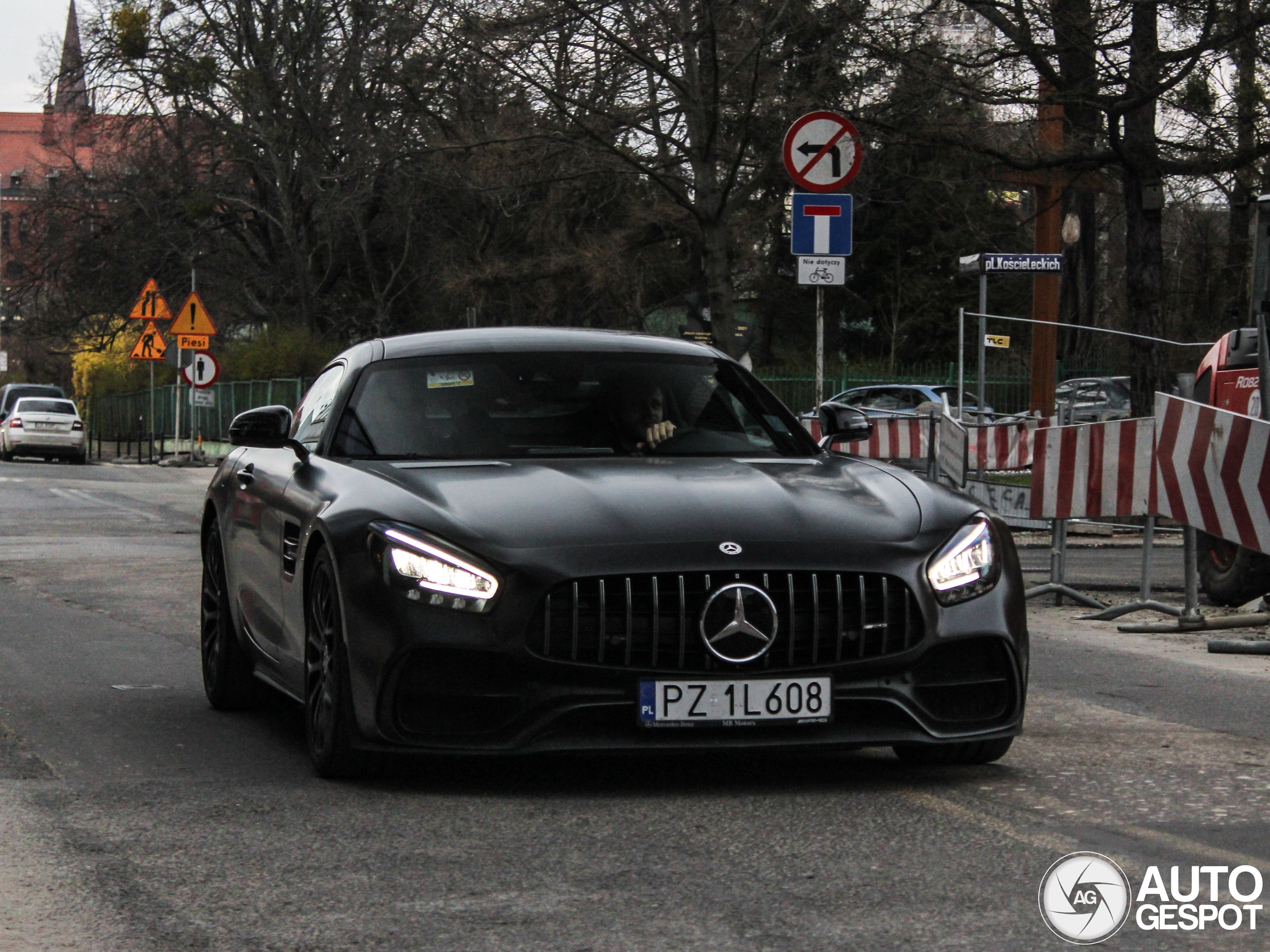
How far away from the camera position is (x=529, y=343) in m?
7.27

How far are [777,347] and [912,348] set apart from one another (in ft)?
13.9

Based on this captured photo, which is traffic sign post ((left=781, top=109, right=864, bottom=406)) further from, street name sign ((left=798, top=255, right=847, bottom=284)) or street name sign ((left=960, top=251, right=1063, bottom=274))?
street name sign ((left=960, top=251, right=1063, bottom=274))

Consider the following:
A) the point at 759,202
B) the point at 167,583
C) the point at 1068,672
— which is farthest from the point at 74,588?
the point at 759,202

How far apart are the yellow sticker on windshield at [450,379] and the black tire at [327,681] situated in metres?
1.01

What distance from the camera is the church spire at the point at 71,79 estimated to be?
1704 inches

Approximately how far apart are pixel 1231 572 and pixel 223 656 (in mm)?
6996

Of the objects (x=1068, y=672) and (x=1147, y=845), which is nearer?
(x=1147, y=845)

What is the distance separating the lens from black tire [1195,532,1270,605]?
12.3 metres

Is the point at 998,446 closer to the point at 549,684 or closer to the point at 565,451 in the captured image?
the point at 565,451

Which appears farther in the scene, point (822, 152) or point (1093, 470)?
point (822, 152)

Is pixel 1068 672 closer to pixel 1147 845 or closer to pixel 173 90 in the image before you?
pixel 1147 845

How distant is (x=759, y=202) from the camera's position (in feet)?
127

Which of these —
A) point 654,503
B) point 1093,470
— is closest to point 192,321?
point 1093,470

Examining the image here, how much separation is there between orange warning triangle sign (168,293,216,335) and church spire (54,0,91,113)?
7080 mm
